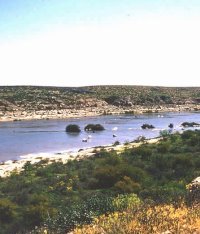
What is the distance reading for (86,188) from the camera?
71.9 feet

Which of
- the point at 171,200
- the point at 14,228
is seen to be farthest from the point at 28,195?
the point at 171,200

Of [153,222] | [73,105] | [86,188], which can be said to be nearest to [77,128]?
[86,188]

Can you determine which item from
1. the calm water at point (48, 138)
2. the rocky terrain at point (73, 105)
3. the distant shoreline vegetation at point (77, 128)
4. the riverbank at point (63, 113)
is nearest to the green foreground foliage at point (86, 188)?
the calm water at point (48, 138)

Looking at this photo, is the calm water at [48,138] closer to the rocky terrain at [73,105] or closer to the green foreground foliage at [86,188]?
the green foreground foliage at [86,188]

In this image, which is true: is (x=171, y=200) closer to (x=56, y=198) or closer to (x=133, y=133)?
(x=56, y=198)

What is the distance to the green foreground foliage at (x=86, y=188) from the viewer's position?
39.1 feet

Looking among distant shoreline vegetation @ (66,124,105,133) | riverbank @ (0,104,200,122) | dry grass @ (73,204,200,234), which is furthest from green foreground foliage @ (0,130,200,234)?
riverbank @ (0,104,200,122)

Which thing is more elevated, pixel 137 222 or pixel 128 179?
pixel 137 222

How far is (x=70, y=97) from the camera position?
12188 cm

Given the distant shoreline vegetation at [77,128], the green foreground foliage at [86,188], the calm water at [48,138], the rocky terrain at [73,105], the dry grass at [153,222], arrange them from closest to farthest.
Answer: the dry grass at [153,222] < the green foreground foliage at [86,188] < the calm water at [48,138] < the distant shoreline vegetation at [77,128] < the rocky terrain at [73,105]

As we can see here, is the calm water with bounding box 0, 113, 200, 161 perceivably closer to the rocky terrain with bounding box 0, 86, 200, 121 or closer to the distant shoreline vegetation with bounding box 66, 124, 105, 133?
the distant shoreline vegetation with bounding box 66, 124, 105, 133

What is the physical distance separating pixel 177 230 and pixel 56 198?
12.3 m

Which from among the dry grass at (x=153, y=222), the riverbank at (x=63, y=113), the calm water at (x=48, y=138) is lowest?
the calm water at (x=48, y=138)

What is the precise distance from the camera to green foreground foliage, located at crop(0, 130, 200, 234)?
11.9 meters
